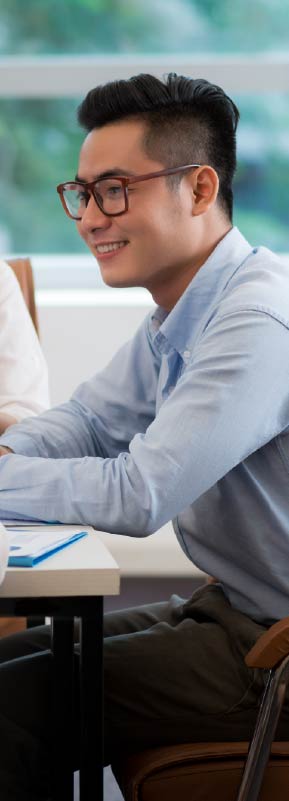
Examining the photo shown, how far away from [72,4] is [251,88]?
2.04 ft

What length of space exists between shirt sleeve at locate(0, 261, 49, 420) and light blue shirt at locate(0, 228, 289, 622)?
0.89 metres

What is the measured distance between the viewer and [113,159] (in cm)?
155

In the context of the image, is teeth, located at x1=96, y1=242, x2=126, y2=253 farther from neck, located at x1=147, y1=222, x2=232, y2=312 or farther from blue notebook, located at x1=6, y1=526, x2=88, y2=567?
blue notebook, located at x1=6, y1=526, x2=88, y2=567

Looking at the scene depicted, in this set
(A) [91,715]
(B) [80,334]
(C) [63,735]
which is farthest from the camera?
(B) [80,334]

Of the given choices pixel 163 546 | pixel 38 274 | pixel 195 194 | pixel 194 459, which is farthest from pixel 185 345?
pixel 38 274

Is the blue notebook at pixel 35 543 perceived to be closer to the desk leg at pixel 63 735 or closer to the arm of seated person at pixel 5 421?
the desk leg at pixel 63 735

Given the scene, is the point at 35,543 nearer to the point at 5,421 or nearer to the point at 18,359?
the point at 5,421

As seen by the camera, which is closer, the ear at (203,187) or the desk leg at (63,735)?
the desk leg at (63,735)

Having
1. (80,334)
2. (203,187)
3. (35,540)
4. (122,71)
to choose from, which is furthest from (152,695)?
(122,71)

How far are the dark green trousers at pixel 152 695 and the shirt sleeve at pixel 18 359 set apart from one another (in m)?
1.10

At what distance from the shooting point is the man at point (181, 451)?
1.31 m

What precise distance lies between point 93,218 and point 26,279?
1210 millimetres

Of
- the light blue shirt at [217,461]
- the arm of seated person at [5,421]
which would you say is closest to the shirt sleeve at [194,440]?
the light blue shirt at [217,461]

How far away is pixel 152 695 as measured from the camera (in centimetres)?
131
